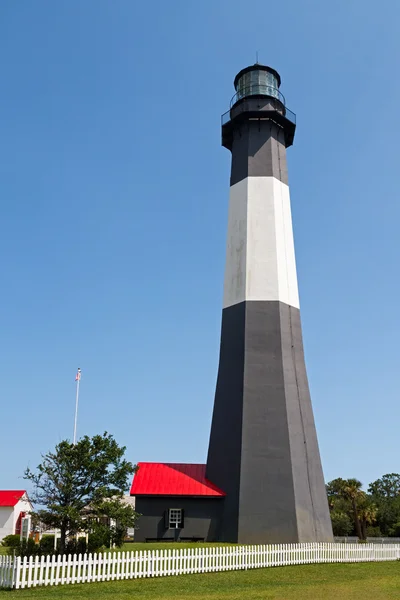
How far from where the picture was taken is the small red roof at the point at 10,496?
137 ft

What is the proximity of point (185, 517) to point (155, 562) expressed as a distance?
887cm

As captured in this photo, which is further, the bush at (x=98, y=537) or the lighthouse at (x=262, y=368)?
the lighthouse at (x=262, y=368)

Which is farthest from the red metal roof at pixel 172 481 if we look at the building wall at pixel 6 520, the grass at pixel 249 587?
the building wall at pixel 6 520

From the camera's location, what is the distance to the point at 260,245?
28.2 meters

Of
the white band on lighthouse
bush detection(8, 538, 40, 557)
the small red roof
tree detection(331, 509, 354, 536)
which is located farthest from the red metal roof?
tree detection(331, 509, 354, 536)

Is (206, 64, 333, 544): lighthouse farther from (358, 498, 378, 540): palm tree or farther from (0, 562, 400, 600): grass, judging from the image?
(358, 498, 378, 540): palm tree

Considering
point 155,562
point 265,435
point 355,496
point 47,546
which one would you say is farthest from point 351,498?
point 155,562

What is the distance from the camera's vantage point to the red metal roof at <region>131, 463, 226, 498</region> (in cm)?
2488

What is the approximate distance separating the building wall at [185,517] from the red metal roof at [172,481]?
305mm

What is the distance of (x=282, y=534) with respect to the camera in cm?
2348

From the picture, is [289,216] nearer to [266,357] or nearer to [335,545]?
[266,357]

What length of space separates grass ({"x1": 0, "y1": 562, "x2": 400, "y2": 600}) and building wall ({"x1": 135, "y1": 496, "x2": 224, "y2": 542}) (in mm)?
6813

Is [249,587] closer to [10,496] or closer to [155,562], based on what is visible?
[155,562]

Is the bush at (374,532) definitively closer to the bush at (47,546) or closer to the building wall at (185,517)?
the building wall at (185,517)
